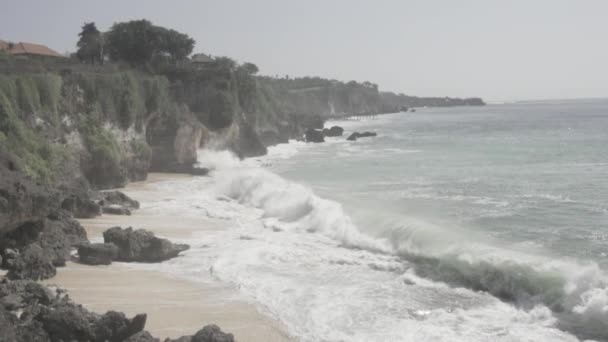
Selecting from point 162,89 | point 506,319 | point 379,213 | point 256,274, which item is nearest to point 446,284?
point 506,319

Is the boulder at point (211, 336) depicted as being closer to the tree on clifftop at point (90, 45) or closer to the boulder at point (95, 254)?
the boulder at point (95, 254)

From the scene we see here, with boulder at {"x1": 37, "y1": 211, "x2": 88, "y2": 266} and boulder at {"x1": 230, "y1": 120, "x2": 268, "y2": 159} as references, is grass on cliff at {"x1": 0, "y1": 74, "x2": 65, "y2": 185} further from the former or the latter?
boulder at {"x1": 230, "y1": 120, "x2": 268, "y2": 159}

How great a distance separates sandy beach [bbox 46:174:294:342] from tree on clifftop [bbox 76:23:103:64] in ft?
141

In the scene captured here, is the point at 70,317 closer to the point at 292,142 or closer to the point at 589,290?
the point at 589,290

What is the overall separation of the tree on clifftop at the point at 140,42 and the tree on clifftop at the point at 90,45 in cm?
156

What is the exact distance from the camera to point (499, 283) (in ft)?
46.8

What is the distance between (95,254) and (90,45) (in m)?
44.2

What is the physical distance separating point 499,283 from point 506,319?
199 centimetres

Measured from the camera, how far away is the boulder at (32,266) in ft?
44.2

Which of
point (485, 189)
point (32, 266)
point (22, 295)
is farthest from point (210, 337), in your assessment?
point (485, 189)

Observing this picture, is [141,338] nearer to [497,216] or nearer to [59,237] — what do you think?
[59,237]

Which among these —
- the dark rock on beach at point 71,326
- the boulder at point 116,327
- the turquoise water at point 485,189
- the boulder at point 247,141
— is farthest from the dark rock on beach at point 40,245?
the boulder at point 247,141

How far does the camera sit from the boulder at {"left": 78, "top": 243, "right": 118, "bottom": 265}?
15602 millimetres

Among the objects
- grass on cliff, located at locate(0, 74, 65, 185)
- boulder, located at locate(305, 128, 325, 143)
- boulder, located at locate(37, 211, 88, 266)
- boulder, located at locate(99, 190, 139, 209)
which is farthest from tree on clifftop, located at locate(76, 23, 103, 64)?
boulder, located at locate(37, 211, 88, 266)
